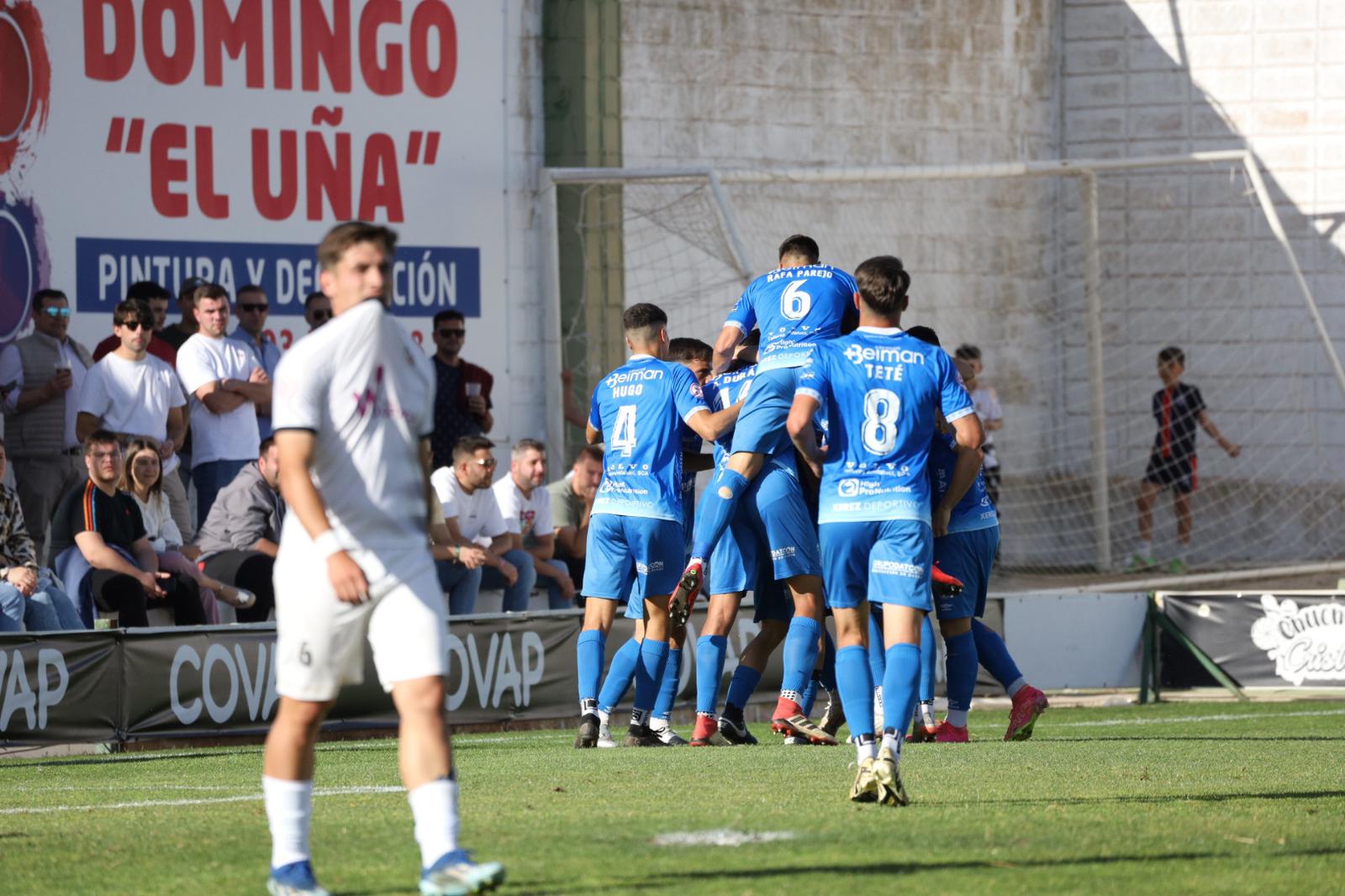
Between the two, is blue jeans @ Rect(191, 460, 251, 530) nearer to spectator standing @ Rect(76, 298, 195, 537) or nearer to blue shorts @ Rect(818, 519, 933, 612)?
spectator standing @ Rect(76, 298, 195, 537)

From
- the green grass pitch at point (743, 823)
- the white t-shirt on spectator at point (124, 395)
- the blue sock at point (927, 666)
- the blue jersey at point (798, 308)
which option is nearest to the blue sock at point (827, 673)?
the blue sock at point (927, 666)

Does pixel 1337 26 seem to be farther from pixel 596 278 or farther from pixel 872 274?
pixel 872 274

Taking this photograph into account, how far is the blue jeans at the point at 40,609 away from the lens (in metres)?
12.0

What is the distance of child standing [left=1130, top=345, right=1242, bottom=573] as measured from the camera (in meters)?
21.7

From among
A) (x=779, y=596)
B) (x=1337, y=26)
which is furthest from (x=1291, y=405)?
(x=779, y=596)

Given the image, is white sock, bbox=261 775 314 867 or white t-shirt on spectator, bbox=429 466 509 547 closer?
white sock, bbox=261 775 314 867

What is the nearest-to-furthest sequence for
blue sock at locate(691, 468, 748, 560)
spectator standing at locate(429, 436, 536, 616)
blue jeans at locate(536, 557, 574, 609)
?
blue sock at locate(691, 468, 748, 560)
spectator standing at locate(429, 436, 536, 616)
blue jeans at locate(536, 557, 574, 609)

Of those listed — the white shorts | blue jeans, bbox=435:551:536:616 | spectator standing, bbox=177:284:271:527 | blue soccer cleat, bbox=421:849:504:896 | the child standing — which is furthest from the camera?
the child standing

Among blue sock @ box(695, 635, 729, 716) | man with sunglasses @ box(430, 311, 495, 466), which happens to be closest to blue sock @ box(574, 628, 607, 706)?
blue sock @ box(695, 635, 729, 716)

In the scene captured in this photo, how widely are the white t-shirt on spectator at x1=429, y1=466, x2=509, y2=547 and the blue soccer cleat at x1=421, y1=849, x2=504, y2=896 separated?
9605 mm

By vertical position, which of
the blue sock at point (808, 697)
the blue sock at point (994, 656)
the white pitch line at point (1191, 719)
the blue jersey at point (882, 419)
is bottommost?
the white pitch line at point (1191, 719)

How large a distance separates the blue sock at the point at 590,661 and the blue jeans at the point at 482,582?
3.25 metres

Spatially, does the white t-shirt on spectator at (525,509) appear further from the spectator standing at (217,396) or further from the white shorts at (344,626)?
the white shorts at (344,626)

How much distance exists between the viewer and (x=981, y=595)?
1133cm
